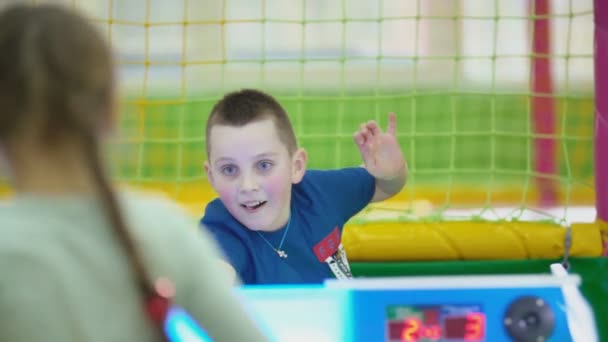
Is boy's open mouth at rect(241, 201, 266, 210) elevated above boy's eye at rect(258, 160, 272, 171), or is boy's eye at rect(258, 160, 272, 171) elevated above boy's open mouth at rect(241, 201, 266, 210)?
boy's eye at rect(258, 160, 272, 171)

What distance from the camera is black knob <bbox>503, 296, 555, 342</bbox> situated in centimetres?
88

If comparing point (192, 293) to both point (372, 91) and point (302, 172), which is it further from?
point (372, 91)

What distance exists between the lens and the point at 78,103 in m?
0.60

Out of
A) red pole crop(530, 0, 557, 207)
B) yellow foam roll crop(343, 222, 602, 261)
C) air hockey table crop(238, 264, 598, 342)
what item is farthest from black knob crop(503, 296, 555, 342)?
red pole crop(530, 0, 557, 207)

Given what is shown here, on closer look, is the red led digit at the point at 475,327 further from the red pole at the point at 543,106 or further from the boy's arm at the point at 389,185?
the red pole at the point at 543,106

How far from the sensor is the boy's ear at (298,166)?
4.29 ft

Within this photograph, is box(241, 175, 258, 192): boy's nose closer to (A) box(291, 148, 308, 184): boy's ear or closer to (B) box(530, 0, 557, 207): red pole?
(A) box(291, 148, 308, 184): boy's ear

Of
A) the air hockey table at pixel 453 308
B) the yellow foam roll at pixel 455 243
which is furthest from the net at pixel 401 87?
the air hockey table at pixel 453 308

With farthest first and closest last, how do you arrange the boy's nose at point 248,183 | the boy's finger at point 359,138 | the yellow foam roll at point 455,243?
the yellow foam roll at point 455,243 < the boy's finger at point 359,138 < the boy's nose at point 248,183

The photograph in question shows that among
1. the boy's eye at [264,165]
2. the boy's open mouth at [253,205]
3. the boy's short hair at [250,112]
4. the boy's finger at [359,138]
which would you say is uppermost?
the boy's short hair at [250,112]

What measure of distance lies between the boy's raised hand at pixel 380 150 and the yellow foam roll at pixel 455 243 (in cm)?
16

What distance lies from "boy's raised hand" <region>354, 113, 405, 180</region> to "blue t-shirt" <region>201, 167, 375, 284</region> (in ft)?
0.12

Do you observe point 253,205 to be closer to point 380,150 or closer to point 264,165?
point 264,165

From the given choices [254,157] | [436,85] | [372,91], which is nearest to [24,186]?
[254,157]
